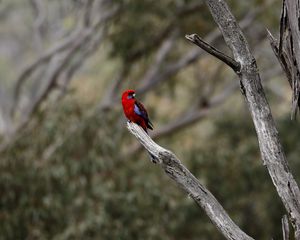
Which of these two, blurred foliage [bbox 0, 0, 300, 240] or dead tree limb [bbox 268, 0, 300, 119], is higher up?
blurred foliage [bbox 0, 0, 300, 240]

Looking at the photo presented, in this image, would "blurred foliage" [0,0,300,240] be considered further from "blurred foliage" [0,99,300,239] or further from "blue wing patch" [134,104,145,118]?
"blue wing patch" [134,104,145,118]

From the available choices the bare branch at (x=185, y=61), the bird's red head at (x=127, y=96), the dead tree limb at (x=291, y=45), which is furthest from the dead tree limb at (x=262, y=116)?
the bare branch at (x=185, y=61)

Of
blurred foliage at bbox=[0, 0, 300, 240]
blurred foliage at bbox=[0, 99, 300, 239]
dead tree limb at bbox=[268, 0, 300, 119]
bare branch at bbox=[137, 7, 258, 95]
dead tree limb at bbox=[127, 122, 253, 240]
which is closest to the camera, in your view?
dead tree limb at bbox=[127, 122, 253, 240]

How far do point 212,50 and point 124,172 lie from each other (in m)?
6.69

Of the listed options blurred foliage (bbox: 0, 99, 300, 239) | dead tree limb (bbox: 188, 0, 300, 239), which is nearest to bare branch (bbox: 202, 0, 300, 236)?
dead tree limb (bbox: 188, 0, 300, 239)

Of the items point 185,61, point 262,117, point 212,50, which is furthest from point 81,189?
point 212,50

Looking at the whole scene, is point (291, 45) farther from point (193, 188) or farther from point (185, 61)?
point (185, 61)

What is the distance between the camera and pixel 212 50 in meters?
4.34

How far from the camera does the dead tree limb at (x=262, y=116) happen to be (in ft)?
14.5

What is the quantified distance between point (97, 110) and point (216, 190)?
373 centimetres

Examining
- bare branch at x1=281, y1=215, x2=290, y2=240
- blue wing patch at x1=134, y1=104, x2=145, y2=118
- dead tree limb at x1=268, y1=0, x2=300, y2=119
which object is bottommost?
bare branch at x1=281, y1=215, x2=290, y2=240

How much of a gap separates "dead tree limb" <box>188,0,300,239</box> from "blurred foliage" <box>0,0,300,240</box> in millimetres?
5703

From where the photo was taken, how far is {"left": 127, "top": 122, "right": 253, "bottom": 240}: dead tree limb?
4.36 metres

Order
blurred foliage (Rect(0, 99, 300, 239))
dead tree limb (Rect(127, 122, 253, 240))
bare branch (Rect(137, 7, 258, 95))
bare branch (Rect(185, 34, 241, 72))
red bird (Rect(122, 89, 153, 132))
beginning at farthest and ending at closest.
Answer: bare branch (Rect(137, 7, 258, 95)) → blurred foliage (Rect(0, 99, 300, 239)) → red bird (Rect(122, 89, 153, 132)) → dead tree limb (Rect(127, 122, 253, 240)) → bare branch (Rect(185, 34, 241, 72))
